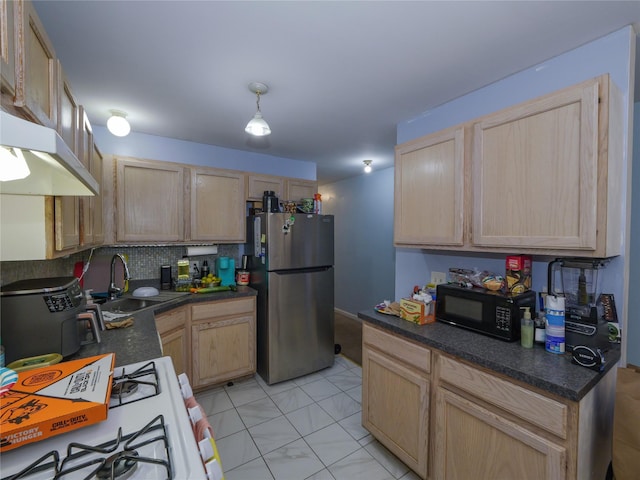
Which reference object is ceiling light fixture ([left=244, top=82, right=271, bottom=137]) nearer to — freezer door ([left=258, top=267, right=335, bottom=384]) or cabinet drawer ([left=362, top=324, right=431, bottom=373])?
freezer door ([left=258, top=267, right=335, bottom=384])

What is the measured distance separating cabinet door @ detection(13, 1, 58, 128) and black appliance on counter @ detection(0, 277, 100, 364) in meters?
0.67

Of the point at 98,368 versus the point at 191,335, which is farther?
the point at 191,335

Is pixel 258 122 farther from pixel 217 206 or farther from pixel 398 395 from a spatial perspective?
pixel 398 395

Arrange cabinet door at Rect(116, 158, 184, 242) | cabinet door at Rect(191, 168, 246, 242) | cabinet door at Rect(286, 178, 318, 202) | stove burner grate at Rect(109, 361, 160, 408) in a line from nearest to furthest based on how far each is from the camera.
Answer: stove burner grate at Rect(109, 361, 160, 408) < cabinet door at Rect(116, 158, 184, 242) < cabinet door at Rect(191, 168, 246, 242) < cabinet door at Rect(286, 178, 318, 202)

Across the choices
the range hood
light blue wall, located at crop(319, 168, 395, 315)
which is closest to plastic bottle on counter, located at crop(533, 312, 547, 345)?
the range hood

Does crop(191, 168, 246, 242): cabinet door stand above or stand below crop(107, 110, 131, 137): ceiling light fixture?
below

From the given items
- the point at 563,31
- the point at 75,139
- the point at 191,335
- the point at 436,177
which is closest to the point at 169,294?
the point at 191,335

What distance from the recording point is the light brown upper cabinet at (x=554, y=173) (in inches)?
44.6

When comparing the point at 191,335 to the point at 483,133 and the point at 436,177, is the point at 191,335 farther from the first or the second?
the point at 483,133

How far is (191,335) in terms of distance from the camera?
2.39 meters

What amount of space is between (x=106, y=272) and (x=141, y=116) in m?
1.36

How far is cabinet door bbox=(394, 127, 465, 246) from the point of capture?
161 cm

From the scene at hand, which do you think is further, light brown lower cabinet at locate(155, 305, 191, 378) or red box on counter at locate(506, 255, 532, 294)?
light brown lower cabinet at locate(155, 305, 191, 378)

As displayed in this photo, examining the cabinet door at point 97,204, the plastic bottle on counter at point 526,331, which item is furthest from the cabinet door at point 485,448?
the cabinet door at point 97,204
